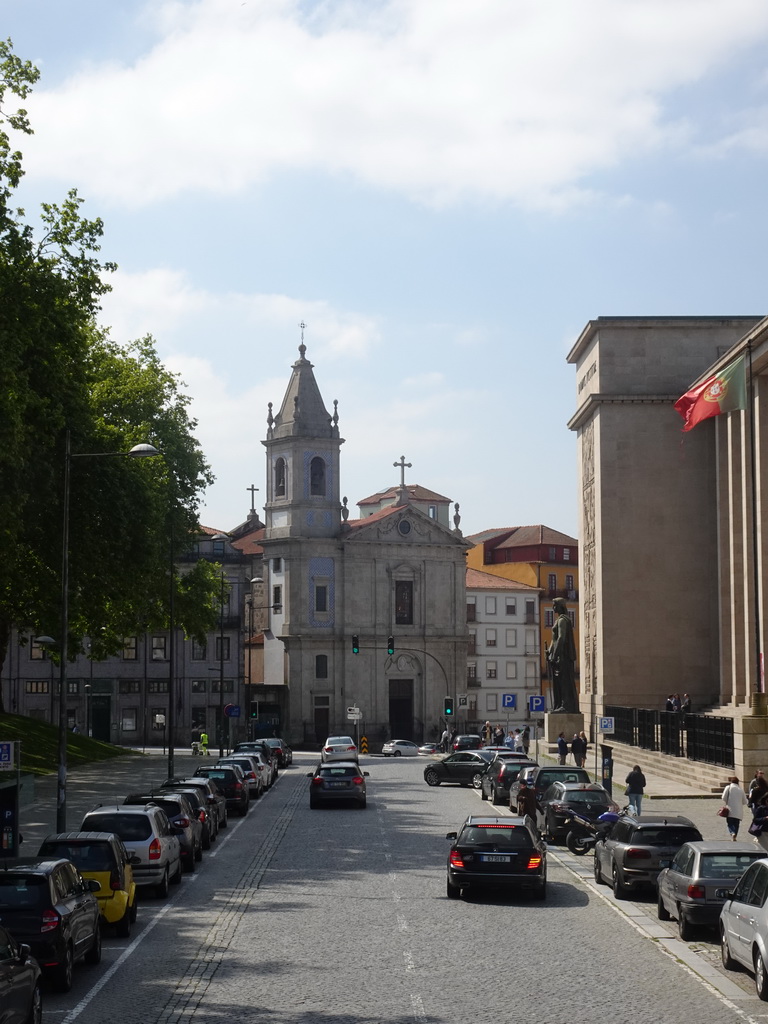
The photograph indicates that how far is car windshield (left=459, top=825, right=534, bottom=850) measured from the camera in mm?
21562

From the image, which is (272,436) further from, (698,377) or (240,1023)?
(240,1023)

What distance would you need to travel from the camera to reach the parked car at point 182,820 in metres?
25.3

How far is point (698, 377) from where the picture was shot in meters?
63.9

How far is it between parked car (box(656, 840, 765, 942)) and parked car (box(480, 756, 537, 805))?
2023 centimetres

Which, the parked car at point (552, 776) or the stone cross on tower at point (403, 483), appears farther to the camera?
the stone cross on tower at point (403, 483)

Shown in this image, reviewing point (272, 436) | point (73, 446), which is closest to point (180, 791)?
point (73, 446)

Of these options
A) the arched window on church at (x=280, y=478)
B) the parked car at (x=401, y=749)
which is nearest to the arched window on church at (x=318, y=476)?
the arched window on church at (x=280, y=478)

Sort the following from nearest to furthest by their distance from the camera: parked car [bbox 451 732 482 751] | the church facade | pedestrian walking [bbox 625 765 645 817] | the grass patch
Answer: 1. pedestrian walking [bbox 625 765 645 817]
2. the grass patch
3. parked car [bbox 451 732 482 751]
4. the church facade

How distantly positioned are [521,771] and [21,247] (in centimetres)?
1869

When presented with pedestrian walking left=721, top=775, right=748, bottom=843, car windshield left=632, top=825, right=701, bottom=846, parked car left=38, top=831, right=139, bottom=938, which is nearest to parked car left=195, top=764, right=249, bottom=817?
pedestrian walking left=721, top=775, right=748, bottom=843

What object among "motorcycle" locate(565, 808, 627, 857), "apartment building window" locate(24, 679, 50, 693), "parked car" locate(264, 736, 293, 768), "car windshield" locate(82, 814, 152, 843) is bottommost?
"parked car" locate(264, 736, 293, 768)

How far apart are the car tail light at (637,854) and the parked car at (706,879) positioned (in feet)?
9.20

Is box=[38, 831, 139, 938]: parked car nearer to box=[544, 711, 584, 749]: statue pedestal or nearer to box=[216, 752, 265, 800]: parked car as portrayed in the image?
box=[216, 752, 265, 800]: parked car

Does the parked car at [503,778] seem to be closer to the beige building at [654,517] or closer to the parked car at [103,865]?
the parked car at [103,865]
